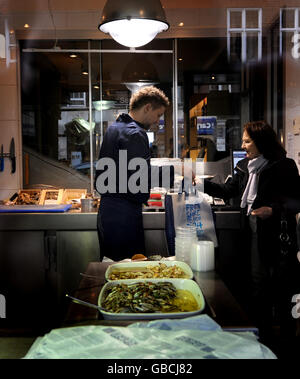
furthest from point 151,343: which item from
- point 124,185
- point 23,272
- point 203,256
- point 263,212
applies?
point 23,272

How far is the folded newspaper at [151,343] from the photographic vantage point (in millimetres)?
831

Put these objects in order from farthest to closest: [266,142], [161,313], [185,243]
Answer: [266,142], [185,243], [161,313]

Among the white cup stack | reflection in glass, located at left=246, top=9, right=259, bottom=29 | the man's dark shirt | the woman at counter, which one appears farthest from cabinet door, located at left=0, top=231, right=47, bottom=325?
reflection in glass, located at left=246, top=9, right=259, bottom=29

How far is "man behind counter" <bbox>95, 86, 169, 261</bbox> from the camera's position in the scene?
218cm

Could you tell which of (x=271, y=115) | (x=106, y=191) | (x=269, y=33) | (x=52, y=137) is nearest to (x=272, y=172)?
(x=106, y=191)

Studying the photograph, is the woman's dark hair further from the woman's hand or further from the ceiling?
the ceiling

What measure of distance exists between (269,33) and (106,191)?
6.79 feet

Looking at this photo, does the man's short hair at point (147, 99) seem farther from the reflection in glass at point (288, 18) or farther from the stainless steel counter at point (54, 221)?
the reflection in glass at point (288, 18)

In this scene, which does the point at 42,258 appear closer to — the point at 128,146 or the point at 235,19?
the point at 128,146

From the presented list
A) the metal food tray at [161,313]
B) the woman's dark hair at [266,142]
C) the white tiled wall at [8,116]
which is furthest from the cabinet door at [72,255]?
the metal food tray at [161,313]

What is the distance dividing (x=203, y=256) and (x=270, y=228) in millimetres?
966

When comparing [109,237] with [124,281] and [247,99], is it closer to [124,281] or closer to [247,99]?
[124,281]

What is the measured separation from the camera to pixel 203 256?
55.7 inches

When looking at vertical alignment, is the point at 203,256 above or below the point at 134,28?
below
